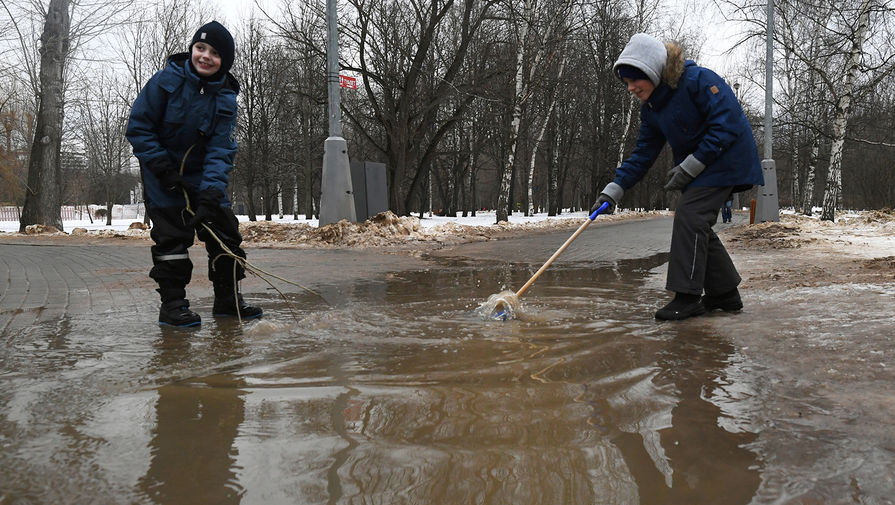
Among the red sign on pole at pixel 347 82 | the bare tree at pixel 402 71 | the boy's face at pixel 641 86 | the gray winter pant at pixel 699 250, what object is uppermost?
the bare tree at pixel 402 71

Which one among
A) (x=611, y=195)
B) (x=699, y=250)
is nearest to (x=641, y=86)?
(x=611, y=195)

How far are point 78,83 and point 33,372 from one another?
2640cm

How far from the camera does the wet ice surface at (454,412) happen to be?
150 centimetres

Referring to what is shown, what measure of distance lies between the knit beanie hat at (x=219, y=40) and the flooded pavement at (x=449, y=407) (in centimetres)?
171

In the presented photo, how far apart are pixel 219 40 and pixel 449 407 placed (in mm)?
2919

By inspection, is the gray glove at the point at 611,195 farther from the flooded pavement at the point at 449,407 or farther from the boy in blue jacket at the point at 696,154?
the flooded pavement at the point at 449,407

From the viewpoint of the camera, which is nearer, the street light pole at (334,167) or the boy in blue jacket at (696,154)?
the boy in blue jacket at (696,154)

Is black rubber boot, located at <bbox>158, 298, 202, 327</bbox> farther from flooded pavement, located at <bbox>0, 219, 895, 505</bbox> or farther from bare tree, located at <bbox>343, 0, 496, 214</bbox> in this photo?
bare tree, located at <bbox>343, 0, 496, 214</bbox>

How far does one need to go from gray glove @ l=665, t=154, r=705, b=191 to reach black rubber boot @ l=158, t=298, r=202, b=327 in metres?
3.08

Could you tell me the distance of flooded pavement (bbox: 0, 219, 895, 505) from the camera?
1501mm

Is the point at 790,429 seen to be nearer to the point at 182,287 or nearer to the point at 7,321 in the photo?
the point at 182,287

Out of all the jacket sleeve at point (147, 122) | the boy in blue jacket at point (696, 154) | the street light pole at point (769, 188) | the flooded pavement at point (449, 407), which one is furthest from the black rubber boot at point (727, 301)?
the street light pole at point (769, 188)

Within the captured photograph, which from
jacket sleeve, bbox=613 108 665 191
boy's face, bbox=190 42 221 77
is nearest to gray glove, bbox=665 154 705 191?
jacket sleeve, bbox=613 108 665 191

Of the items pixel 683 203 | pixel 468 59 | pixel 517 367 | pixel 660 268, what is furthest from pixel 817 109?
pixel 517 367
